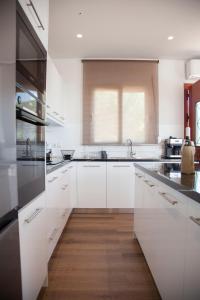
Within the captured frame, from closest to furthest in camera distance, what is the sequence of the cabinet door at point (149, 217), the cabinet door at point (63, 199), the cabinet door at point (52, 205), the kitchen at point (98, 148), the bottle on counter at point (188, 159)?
the kitchen at point (98, 148)
the bottle on counter at point (188, 159)
the cabinet door at point (149, 217)
the cabinet door at point (52, 205)
the cabinet door at point (63, 199)

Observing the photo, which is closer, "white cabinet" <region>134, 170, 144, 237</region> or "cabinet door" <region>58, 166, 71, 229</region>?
"white cabinet" <region>134, 170, 144, 237</region>

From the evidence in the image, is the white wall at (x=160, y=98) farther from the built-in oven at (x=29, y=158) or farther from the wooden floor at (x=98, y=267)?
the built-in oven at (x=29, y=158)

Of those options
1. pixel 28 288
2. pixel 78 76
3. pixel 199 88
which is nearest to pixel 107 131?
pixel 78 76

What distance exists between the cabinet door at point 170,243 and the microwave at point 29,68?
3.07 ft

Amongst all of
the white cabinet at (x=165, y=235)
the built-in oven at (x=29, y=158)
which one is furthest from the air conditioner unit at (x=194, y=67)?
the built-in oven at (x=29, y=158)

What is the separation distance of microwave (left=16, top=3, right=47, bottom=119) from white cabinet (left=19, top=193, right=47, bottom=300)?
578mm

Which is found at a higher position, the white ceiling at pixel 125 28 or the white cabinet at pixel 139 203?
the white ceiling at pixel 125 28

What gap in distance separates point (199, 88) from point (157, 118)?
824mm

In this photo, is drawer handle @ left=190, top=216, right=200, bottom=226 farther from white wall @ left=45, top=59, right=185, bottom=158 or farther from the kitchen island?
white wall @ left=45, top=59, right=185, bottom=158

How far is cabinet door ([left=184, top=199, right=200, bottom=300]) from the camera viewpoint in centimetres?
85

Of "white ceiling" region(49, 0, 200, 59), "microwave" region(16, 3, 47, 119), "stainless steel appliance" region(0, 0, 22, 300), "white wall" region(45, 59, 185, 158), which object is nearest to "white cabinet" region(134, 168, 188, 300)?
"stainless steel appliance" region(0, 0, 22, 300)

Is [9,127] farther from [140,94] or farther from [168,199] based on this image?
[140,94]

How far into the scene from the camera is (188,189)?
36.4 inches

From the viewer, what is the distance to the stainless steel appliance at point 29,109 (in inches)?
42.0
